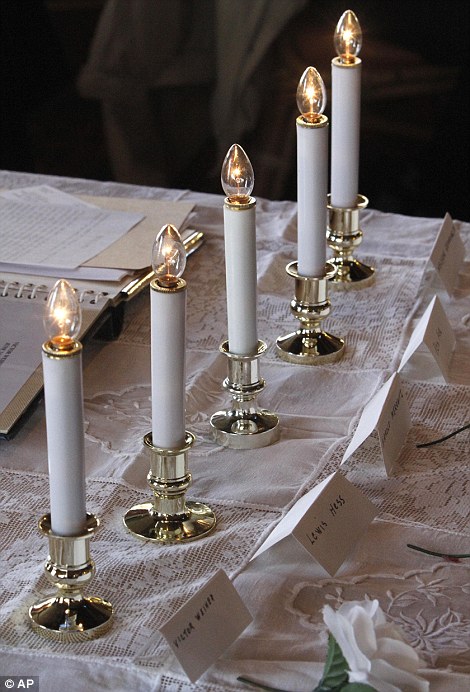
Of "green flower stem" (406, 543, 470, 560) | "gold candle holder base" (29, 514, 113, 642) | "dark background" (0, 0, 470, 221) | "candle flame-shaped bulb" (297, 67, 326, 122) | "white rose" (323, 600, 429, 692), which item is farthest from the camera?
"dark background" (0, 0, 470, 221)

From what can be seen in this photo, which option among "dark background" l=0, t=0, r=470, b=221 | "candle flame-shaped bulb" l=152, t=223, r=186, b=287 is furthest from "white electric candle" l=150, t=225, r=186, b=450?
"dark background" l=0, t=0, r=470, b=221

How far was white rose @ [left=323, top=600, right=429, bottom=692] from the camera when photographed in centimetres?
62

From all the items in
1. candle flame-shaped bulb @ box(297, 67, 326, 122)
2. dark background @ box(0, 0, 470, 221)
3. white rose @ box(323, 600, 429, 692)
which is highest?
candle flame-shaped bulb @ box(297, 67, 326, 122)

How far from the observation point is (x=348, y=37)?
1.33 m

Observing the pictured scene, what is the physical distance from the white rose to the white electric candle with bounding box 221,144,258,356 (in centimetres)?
40

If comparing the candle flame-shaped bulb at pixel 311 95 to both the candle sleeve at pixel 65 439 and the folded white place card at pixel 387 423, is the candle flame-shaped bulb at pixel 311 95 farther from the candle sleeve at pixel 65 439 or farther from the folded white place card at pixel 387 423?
the candle sleeve at pixel 65 439

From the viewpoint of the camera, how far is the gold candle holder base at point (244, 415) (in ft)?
3.34

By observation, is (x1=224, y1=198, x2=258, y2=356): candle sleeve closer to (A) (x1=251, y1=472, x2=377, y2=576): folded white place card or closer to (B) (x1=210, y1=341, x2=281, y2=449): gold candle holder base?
(B) (x1=210, y1=341, x2=281, y2=449): gold candle holder base

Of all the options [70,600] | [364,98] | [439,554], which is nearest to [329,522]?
[439,554]

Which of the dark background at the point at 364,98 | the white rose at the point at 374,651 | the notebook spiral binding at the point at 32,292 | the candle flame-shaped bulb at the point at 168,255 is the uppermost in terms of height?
the candle flame-shaped bulb at the point at 168,255

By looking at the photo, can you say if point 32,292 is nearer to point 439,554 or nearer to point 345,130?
point 345,130

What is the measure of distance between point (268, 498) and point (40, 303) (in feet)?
1.36

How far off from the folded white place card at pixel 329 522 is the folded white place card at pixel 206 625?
75 mm

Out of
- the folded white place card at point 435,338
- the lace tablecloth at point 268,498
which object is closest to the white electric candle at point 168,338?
the lace tablecloth at point 268,498
